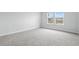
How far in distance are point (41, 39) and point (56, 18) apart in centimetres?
38

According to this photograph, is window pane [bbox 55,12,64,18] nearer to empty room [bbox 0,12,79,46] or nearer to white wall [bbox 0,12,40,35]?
empty room [bbox 0,12,79,46]

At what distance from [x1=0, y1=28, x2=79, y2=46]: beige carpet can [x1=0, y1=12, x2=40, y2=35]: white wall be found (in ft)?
0.24

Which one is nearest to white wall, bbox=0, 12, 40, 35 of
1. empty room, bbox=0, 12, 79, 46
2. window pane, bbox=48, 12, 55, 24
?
empty room, bbox=0, 12, 79, 46

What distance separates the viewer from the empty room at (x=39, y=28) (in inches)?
58.4

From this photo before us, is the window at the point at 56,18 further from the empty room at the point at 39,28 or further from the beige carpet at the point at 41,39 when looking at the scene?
the beige carpet at the point at 41,39

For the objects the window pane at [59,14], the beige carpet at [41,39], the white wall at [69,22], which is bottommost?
the beige carpet at [41,39]

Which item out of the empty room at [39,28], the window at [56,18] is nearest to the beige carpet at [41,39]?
the empty room at [39,28]

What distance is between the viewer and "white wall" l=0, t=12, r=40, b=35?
4.80 feet

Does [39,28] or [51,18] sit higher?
[51,18]

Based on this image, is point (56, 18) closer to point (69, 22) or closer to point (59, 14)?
point (59, 14)

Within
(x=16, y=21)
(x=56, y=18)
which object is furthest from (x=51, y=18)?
(x=16, y=21)

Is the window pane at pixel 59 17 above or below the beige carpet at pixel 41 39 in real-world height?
above

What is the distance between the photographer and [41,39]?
1555 mm

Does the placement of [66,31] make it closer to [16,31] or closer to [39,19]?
[39,19]
